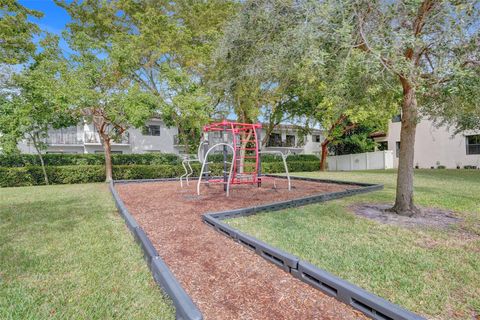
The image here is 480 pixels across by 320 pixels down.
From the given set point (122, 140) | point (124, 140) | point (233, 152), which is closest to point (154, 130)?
point (124, 140)

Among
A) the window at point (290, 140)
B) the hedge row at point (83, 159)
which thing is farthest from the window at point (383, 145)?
the hedge row at point (83, 159)

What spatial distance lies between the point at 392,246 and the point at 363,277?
107 cm

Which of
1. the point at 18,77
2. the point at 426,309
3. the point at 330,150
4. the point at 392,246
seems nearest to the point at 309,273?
the point at 426,309

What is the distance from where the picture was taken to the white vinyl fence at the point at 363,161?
2200cm

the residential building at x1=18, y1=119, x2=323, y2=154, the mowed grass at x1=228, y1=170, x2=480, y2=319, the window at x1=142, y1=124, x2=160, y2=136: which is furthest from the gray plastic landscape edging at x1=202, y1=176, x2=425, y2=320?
the window at x1=142, y1=124, x2=160, y2=136

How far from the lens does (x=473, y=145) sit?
1764 centimetres

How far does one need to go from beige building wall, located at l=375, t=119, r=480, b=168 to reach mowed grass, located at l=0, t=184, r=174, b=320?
1937cm

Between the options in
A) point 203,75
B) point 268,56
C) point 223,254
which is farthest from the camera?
point 203,75

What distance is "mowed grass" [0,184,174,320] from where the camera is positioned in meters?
2.02

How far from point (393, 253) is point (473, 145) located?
66.0 feet

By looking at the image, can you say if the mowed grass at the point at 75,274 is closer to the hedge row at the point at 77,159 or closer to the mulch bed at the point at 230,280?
the mulch bed at the point at 230,280

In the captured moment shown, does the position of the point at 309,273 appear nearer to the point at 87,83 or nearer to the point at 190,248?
the point at 190,248

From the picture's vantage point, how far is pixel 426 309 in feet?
6.40

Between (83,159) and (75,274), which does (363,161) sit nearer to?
(83,159)
